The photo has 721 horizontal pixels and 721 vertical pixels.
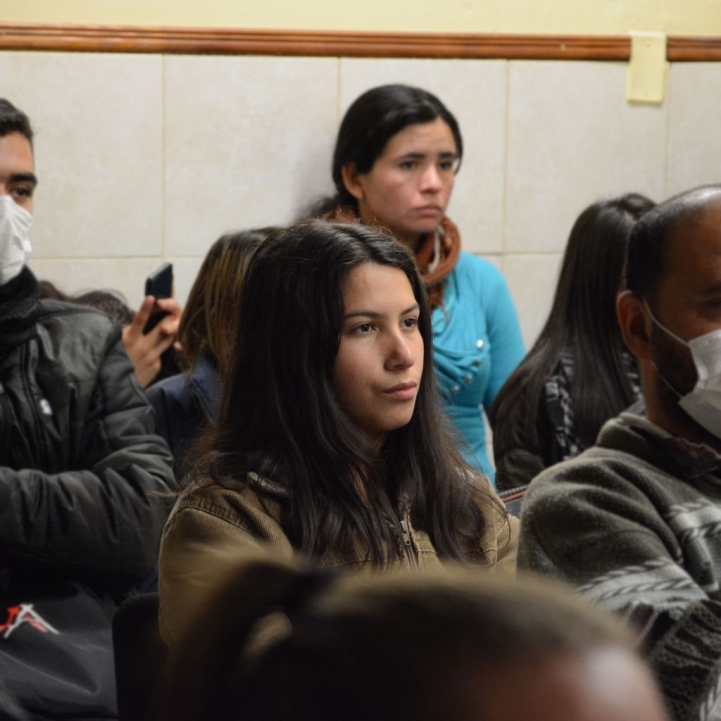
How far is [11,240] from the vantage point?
2.39m

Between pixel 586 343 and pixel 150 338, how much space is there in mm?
1032

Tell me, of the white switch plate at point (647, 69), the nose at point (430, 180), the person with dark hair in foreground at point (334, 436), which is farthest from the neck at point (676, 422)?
the white switch plate at point (647, 69)

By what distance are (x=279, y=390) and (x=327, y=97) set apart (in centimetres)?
177

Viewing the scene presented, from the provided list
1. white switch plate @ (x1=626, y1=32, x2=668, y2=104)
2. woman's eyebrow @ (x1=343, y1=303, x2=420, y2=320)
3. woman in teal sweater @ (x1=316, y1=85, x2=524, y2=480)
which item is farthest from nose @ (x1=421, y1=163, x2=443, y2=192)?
woman's eyebrow @ (x1=343, y1=303, x2=420, y2=320)

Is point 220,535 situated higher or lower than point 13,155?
lower

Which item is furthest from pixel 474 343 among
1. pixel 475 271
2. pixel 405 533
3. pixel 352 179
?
pixel 405 533

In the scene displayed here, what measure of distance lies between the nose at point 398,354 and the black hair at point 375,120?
1.48 metres

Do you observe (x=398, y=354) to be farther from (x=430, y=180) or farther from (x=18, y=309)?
(x=430, y=180)

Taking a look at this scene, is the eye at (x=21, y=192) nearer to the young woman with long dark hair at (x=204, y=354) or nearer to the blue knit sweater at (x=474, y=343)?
the young woman with long dark hair at (x=204, y=354)

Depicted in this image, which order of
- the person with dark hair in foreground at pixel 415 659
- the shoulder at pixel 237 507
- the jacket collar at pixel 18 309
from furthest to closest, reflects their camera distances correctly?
the jacket collar at pixel 18 309
the shoulder at pixel 237 507
the person with dark hair in foreground at pixel 415 659

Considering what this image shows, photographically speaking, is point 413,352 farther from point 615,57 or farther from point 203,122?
point 615,57

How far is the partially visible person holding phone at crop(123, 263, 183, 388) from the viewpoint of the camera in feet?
9.72

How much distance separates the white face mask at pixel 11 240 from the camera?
2391 mm

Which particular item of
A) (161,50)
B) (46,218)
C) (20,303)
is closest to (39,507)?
(20,303)
